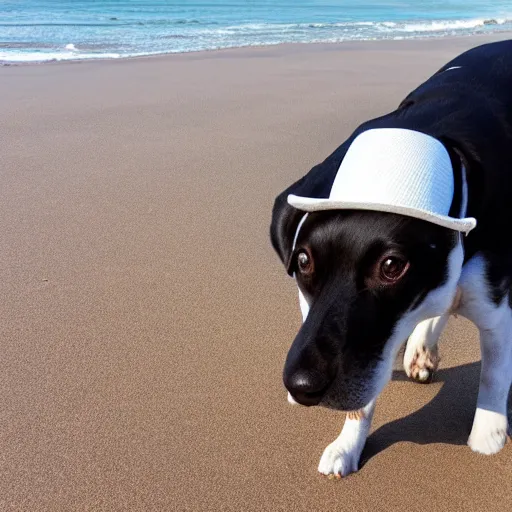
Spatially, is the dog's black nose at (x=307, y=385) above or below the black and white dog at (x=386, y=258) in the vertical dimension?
below

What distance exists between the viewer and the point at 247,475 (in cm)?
245

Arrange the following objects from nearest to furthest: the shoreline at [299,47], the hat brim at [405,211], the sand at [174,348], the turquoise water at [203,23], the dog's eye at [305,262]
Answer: the hat brim at [405,211] < the dog's eye at [305,262] < the sand at [174,348] < the shoreline at [299,47] < the turquoise water at [203,23]

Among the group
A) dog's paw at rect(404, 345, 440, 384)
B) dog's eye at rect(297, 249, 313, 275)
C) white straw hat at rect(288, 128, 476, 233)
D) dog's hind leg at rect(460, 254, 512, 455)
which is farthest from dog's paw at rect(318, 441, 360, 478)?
white straw hat at rect(288, 128, 476, 233)

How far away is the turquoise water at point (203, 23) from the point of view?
1262cm

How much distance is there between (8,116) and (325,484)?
5243mm

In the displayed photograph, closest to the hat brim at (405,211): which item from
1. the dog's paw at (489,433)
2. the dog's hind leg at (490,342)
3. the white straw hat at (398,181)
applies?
the white straw hat at (398,181)

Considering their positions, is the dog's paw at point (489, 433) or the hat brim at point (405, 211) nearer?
the hat brim at point (405, 211)

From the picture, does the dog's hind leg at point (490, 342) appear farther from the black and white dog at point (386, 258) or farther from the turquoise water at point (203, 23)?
the turquoise water at point (203, 23)

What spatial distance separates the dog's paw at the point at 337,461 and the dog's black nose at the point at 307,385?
1.87 ft

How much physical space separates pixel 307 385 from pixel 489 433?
3.05 ft

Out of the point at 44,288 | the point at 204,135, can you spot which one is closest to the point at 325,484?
the point at 44,288

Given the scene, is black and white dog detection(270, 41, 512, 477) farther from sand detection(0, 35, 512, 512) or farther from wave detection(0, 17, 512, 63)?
wave detection(0, 17, 512, 63)

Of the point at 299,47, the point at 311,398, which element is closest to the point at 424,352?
the point at 311,398

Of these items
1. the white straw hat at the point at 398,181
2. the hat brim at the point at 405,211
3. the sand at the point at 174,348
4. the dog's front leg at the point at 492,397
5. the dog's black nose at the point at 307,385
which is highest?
the white straw hat at the point at 398,181
